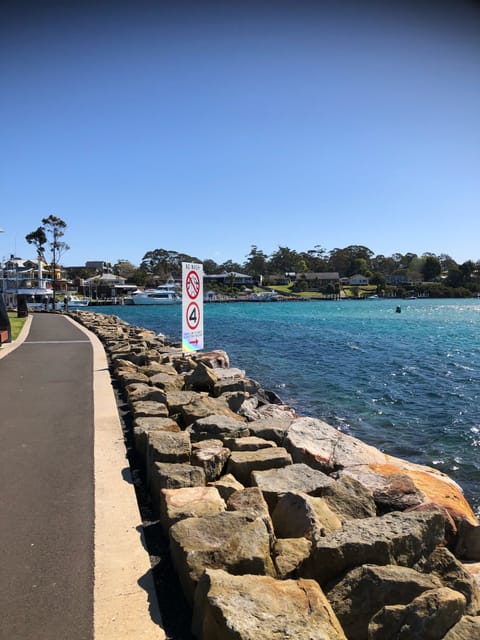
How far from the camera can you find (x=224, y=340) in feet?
100

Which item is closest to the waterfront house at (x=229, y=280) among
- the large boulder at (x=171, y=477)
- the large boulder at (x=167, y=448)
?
the large boulder at (x=167, y=448)

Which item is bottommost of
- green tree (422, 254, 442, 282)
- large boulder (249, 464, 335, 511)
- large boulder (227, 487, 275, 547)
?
large boulder (249, 464, 335, 511)

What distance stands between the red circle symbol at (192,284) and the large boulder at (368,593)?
364 inches

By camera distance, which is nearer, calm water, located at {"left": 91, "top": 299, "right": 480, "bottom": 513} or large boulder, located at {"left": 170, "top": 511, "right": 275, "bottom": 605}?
large boulder, located at {"left": 170, "top": 511, "right": 275, "bottom": 605}

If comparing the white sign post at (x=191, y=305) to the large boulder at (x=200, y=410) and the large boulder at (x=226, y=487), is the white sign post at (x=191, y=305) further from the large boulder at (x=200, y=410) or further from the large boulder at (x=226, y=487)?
the large boulder at (x=226, y=487)

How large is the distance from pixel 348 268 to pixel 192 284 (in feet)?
560

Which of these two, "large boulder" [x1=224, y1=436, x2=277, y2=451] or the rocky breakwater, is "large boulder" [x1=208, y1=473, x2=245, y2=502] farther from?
"large boulder" [x1=224, y1=436, x2=277, y2=451]

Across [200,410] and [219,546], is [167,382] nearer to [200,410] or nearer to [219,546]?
[200,410]

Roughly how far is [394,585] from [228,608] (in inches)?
43.7

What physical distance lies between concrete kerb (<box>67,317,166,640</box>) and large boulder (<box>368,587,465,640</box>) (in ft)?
4.24

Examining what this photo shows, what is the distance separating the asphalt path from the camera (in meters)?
2.97

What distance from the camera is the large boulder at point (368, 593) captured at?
9.27ft

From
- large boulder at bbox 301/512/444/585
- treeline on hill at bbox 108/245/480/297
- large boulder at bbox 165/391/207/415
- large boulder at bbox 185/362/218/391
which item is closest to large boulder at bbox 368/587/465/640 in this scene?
large boulder at bbox 301/512/444/585

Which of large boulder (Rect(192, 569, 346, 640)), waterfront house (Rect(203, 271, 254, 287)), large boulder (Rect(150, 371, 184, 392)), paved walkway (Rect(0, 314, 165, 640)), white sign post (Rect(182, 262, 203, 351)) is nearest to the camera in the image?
large boulder (Rect(192, 569, 346, 640))
